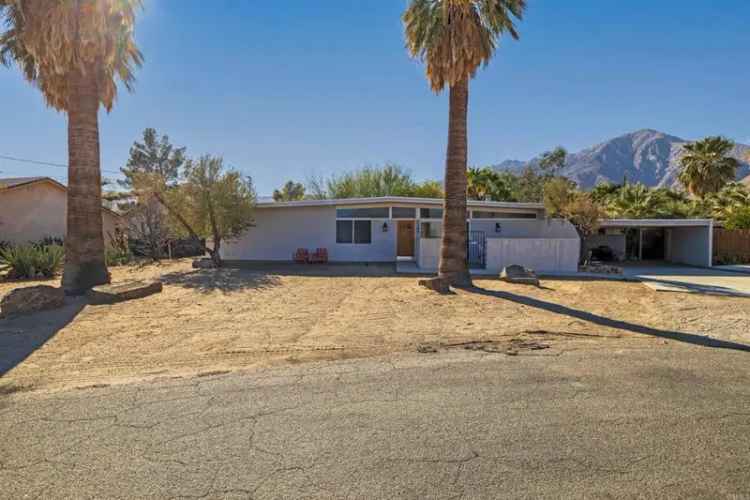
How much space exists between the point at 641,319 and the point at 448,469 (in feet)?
23.9

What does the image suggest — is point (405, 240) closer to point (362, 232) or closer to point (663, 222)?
point (362, 232)

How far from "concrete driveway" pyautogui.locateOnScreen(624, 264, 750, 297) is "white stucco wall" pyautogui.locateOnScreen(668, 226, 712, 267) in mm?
1044

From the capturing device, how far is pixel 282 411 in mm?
3793

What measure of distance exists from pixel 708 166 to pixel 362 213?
25240 millimetres

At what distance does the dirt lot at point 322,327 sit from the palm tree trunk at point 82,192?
1.83 m

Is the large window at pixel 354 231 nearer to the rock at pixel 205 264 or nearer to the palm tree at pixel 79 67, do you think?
the rock at pixel 205 264

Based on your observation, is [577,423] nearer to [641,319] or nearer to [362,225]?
[641,319]

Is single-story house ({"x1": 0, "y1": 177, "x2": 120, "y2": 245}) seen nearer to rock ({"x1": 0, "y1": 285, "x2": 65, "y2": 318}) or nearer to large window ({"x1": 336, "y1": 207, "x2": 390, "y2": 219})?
large window ({"x1": 336, "y1": 207, "x2": 390, "y2": 219})

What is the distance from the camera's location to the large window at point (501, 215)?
67.2 feet

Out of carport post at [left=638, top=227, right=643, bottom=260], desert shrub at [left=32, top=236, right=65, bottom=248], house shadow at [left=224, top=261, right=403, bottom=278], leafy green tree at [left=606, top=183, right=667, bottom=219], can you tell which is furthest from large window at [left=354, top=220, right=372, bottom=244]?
carport post at [left=638, top=227, right=643, bottom=260]

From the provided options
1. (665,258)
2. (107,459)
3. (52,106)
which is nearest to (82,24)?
(52,106)

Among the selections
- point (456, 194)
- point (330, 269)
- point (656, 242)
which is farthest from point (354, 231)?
point (656, 242)

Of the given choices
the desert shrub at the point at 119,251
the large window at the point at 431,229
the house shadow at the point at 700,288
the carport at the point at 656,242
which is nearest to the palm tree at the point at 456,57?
the house shadow at the point at 700,288

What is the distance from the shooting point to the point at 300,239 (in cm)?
2052
